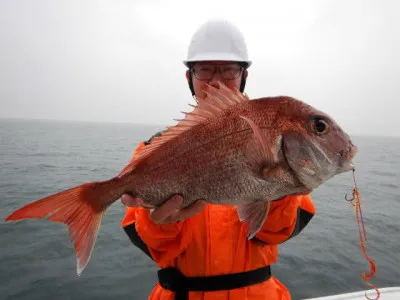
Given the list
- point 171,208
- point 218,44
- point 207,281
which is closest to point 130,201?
point 171,208

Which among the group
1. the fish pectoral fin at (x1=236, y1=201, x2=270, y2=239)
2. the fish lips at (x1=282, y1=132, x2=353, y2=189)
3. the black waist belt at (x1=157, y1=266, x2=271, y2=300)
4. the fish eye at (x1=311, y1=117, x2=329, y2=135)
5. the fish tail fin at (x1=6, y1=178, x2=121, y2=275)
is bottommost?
the black waist belt at (x1=157, y1=266, x2=271, y2=300)

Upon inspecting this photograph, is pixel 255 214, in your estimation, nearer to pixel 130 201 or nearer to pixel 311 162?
pixel 311 162

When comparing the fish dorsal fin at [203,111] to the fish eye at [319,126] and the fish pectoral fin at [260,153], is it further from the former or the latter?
the fish eye at [319,126]

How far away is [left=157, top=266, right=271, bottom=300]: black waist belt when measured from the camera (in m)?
2.54

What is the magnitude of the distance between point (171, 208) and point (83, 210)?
674 millimetres

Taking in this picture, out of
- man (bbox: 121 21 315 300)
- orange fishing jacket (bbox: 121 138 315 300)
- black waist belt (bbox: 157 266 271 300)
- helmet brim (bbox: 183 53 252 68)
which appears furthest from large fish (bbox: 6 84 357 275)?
helmet brim (bbox: 183 53 252 68)

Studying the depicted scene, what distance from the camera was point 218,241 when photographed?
8.33 feet

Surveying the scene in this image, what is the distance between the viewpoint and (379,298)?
446cm

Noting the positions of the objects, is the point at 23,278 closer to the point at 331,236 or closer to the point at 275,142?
the point at 275,142

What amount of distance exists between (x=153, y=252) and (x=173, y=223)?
41cm

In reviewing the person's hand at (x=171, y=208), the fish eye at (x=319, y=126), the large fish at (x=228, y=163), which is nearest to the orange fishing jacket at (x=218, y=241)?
the person's hand at (x=171, y=208)

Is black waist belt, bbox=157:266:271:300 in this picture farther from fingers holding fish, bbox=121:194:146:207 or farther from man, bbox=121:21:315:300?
fingers holding fish, bbox=121:194:146:207

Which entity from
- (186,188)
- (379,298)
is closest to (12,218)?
(186,188)

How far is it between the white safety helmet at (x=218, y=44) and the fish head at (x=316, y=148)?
127 centimetres
